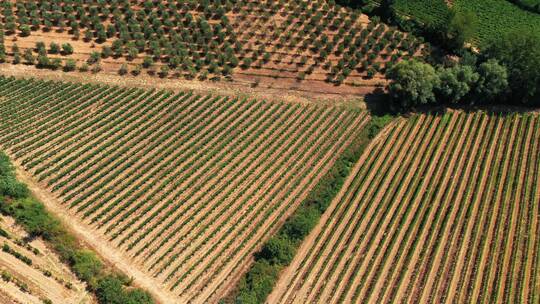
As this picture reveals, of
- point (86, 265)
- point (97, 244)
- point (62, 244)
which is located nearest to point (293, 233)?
point (97, 244)

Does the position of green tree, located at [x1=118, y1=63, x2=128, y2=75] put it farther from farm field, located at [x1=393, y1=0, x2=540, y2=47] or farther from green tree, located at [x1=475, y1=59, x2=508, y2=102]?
green tree, located at [x1=475, y1=59, x2=508, y2=102]

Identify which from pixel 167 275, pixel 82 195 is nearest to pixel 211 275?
pixel 167 275

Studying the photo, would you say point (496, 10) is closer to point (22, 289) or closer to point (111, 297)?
point (111, 297)

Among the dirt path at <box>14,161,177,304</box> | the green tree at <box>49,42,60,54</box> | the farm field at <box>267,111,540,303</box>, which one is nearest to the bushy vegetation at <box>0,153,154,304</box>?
the dirt path at <box>14,161,177,304</box>

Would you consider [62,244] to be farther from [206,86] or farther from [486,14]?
[486,14]

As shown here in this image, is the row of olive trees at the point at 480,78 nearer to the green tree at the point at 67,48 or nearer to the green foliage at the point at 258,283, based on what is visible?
the green foliage at the point at 258,283

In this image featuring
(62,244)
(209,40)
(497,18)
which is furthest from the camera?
(497,18)
